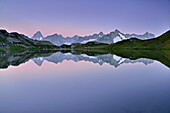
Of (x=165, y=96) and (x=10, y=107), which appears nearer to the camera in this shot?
(x=10, y=107)

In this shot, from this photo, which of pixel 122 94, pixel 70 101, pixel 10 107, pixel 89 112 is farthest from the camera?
→ pixel 122 94

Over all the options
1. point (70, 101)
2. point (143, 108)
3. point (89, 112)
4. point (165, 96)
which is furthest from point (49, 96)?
point (165, 96)

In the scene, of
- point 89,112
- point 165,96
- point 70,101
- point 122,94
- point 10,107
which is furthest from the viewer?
point 122,94

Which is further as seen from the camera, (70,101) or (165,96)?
(165,96)

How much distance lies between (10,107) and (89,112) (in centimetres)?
764

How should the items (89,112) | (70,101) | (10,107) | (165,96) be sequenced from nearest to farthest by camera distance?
(89,112), (10,107), (70,101), (165,96)

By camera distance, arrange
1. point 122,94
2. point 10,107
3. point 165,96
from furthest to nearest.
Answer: point 122,94
point 165,96
point 10,107

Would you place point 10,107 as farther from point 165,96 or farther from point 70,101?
point 165,96

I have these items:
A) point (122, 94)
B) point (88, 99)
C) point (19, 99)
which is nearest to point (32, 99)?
point (19, 99)

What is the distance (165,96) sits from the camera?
15398mm

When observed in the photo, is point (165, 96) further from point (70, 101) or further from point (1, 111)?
point (1, 111)

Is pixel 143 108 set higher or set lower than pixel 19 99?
lower

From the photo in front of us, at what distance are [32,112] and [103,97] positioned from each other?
7.60 m

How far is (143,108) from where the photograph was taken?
12.4 meters
